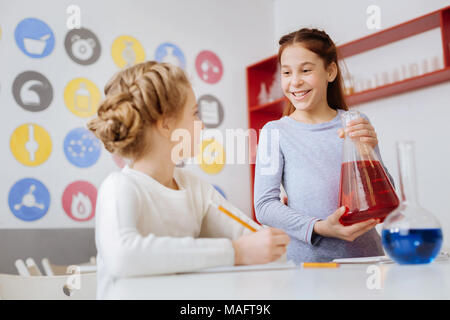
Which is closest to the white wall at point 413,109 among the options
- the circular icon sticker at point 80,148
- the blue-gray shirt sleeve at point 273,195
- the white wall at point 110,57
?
the white wall at point 110,57

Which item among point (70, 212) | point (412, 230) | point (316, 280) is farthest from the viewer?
point (70, 212)

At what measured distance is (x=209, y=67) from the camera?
2941 mm

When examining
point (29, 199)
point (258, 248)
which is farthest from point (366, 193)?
point (29, 199)

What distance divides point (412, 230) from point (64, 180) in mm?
1992

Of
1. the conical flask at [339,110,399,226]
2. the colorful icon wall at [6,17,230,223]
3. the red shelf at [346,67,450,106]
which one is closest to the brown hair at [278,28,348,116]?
the conical flask at [339,110,399,226]

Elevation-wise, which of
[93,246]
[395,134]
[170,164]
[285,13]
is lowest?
[93,246]

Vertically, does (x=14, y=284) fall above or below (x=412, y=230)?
below

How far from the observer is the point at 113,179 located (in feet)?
1.88

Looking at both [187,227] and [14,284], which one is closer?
[187,227]

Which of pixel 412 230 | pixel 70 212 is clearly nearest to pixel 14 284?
pixel 412 230

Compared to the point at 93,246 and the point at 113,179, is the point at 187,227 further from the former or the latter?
the point at 93,246

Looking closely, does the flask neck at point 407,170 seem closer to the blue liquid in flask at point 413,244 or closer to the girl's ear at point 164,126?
the blue liquid in flask at point 413,244

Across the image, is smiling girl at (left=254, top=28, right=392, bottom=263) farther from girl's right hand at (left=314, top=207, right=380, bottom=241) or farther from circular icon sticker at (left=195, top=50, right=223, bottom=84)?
circular icon sticker at (left=195, top=50, right=223, bottom=84)
